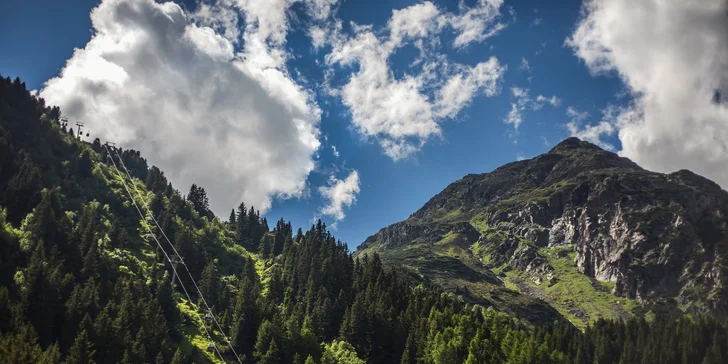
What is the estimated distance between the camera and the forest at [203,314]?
11369cm

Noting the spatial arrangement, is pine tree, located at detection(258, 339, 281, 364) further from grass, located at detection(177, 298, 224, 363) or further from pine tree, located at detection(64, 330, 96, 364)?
pine tree, located at detection(64, 330, 96, 364)

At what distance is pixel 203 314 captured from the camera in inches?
6240

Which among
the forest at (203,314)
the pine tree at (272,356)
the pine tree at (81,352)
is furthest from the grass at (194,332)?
the pine tree at (81,352)

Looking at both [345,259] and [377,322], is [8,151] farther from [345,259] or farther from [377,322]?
[377,322]

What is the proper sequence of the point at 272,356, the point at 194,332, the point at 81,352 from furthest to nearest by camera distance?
the point at 194,332, the point at 272,356, the point at 81,352

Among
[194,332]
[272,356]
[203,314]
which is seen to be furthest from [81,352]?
[203,314]

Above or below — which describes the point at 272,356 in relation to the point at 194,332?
below

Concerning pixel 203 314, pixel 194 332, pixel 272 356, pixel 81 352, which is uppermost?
pixel 203 314

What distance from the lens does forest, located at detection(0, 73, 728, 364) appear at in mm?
113688

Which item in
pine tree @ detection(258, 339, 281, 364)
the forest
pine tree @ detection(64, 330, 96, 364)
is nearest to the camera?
pine tree @ detection(64, 330, 96, 364)

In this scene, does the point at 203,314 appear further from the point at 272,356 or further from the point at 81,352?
the point at 81,352

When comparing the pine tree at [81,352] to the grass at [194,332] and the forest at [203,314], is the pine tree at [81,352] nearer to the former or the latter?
the forest at [203,314]

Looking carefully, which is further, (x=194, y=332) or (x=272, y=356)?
(x=194, y=332)

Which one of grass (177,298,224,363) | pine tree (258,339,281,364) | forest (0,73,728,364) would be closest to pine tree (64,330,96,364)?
forest (0,73,728,364)
